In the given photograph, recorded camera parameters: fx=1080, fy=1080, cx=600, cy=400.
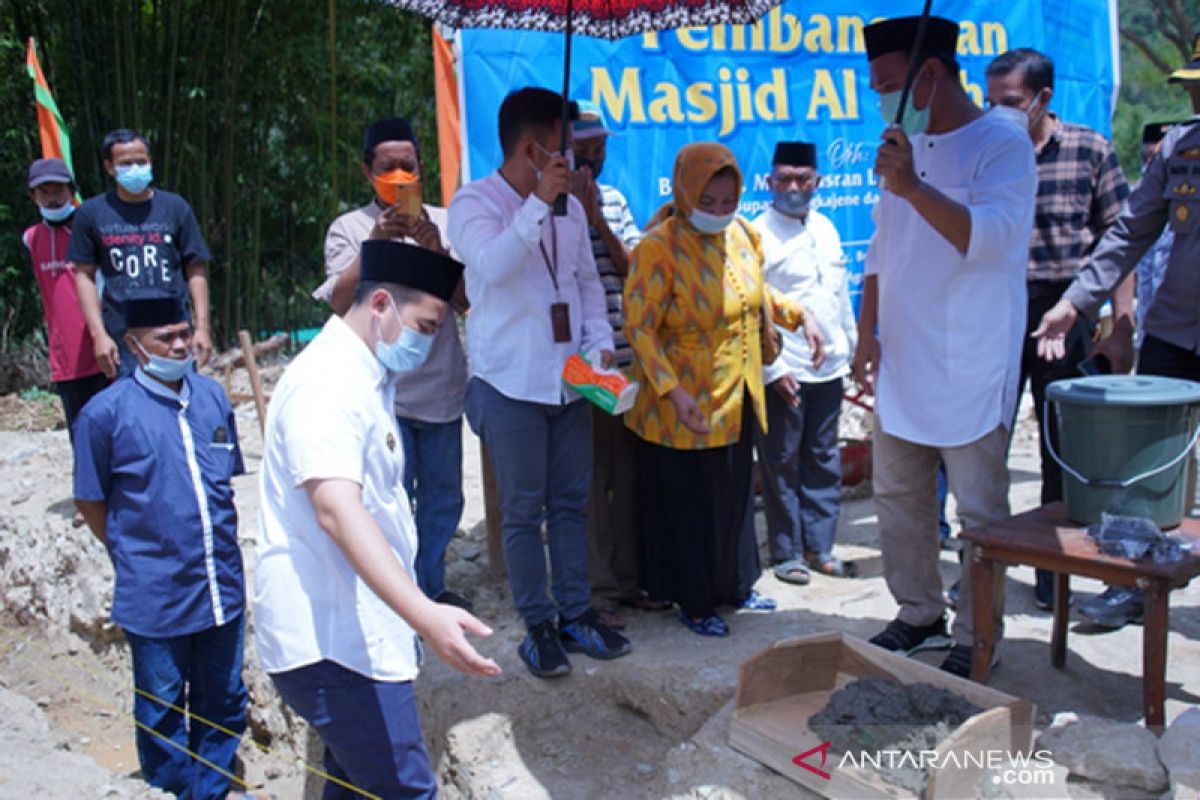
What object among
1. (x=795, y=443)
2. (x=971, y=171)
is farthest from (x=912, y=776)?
(x=795, y=443)

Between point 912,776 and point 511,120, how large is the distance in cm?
244

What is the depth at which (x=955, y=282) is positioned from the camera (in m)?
3.50

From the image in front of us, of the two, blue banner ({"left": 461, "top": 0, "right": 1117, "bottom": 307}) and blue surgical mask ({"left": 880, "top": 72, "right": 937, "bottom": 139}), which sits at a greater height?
blue banner ({"left": 461, "top": 0, "right": 1117, "bottom": 307})

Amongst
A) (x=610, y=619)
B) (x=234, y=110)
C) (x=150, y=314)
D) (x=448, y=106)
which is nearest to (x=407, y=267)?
(x=150, y=314)

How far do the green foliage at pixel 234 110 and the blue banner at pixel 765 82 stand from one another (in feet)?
10.7

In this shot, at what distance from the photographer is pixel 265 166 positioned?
10.3m

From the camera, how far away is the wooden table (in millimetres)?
3004

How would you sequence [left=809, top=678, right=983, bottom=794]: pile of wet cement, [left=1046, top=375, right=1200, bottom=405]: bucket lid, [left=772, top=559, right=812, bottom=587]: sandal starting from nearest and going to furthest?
1. [left=809, top=678, right=983, bottom=794]: pile of wet cement
2. [left=1046, top=375, right=1200, bottom=405]: bucket lid
3. [left=772, top=559, right=812, bottom=587]: sandal

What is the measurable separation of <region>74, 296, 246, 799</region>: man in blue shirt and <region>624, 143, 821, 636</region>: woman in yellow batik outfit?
155 centimetres

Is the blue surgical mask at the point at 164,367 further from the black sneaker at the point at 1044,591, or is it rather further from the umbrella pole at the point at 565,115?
the black sneaker at the point at 1044,591

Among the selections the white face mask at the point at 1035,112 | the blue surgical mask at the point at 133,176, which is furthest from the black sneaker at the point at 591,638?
the blue surgical mask at the point at 133,176

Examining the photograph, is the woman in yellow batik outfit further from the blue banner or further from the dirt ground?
the blue banner

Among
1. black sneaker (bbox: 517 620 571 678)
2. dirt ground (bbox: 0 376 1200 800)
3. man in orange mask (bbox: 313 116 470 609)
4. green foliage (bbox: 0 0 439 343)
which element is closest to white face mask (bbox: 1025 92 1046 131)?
dirt ground (bbox: 0 376 1200 800)

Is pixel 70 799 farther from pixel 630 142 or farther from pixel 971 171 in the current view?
pixel 630 142
